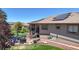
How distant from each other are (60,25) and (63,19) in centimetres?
23

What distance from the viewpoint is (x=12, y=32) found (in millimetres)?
8164

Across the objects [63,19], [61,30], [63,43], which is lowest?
[63,43]

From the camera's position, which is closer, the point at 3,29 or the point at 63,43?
the point at 3,29

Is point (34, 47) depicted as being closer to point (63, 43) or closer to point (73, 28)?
point (63, 43)

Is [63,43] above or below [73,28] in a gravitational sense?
below

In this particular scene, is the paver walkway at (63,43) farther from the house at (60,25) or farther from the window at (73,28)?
the window at (73,28)

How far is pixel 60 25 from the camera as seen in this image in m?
8.14

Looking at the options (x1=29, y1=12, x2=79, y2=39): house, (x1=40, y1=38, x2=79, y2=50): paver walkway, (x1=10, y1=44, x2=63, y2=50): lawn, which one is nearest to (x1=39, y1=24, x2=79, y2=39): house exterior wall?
(x1=29, y1=12, x2=79, y2=39): house

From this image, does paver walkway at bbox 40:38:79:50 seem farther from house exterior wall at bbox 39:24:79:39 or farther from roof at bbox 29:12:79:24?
roof at bbox 29:12:79:24

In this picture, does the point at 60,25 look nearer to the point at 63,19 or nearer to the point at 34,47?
the point at 63,19

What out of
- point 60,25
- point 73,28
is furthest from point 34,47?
point 73,28
